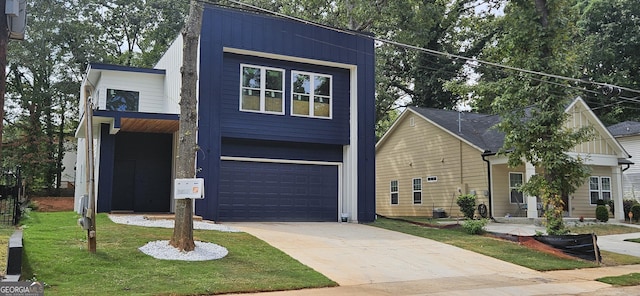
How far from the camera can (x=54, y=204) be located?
27.6m

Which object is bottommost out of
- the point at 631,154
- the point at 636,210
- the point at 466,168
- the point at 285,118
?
the point at 636,210

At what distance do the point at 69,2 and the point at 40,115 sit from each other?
21.3 feet

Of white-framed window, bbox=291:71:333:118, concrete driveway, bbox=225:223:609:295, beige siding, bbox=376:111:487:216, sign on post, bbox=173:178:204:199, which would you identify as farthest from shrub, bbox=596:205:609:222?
sign on post, bbox=173:178:204:199

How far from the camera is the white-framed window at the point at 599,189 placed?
2480 cm

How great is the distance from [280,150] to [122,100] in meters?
6.34

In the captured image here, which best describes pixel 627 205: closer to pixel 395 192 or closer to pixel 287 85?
pixel 395 192

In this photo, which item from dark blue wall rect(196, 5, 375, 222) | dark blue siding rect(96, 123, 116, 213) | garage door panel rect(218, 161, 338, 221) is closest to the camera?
dark blue wall rect(196, 5, 375, 222)

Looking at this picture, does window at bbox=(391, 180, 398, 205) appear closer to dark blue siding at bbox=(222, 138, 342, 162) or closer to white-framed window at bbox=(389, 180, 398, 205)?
white-framed window at bbox=(389, 180, 398, 205)

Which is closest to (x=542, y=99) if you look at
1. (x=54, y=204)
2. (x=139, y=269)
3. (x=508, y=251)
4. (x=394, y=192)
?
(x=508, y=251)

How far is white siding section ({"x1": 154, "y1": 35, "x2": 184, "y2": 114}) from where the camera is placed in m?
18.5

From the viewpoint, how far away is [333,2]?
28.4 metres

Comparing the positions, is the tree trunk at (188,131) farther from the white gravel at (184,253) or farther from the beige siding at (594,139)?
the beige siding at (594,139)

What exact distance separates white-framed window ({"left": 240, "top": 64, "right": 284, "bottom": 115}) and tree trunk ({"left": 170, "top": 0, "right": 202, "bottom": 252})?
6.30m

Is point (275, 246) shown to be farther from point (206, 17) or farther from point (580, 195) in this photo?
point (580, 195)
